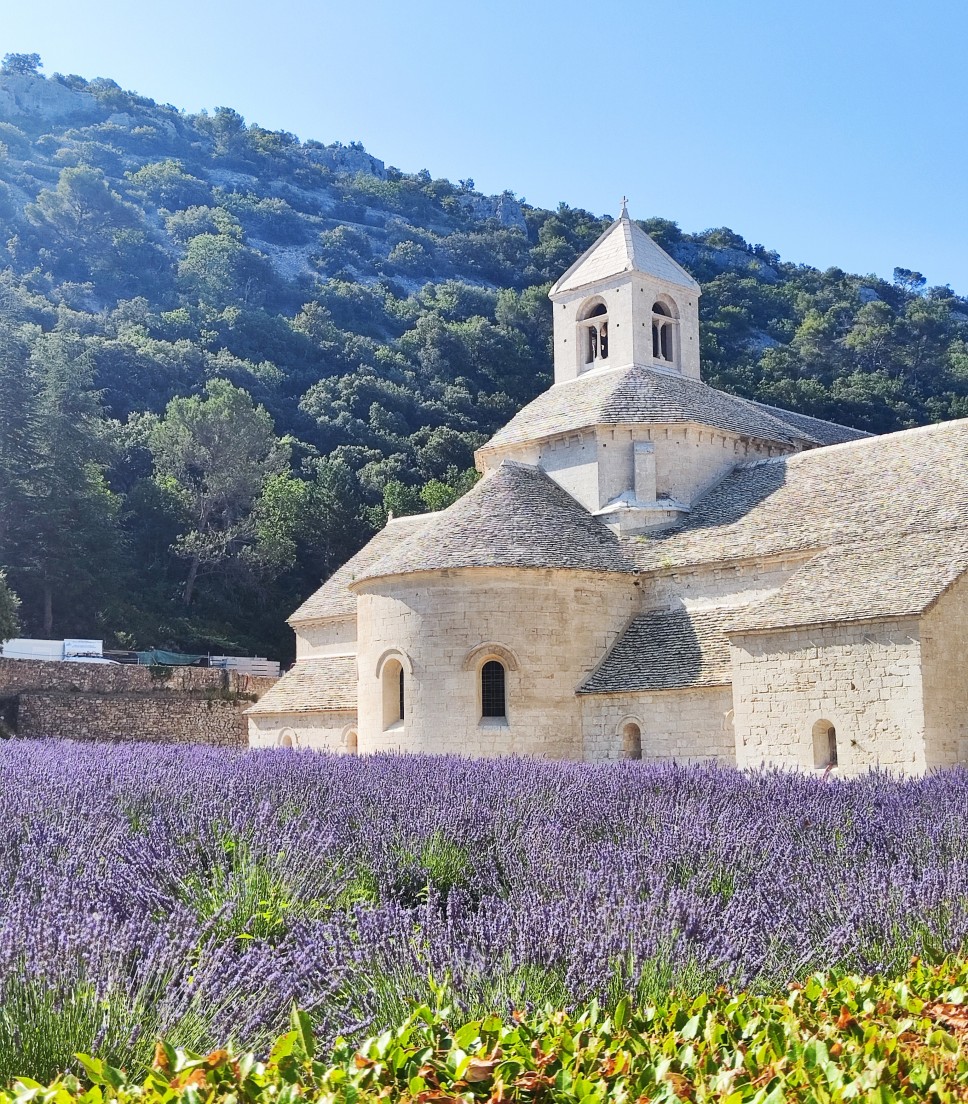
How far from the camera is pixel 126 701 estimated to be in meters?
29.7

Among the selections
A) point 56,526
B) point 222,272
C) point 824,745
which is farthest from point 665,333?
point 222,272

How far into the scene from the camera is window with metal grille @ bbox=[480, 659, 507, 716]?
21734 millimetres

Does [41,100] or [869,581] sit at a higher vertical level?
[41,100]

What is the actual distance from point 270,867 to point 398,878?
84 centimetres

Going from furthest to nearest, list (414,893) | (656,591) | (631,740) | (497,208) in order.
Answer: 1. (497,208)
2. (656,591)
3. (631,740)
4. (414,893)

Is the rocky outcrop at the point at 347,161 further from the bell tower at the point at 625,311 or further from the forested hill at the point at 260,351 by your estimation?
the bell tower at the point at 625,311

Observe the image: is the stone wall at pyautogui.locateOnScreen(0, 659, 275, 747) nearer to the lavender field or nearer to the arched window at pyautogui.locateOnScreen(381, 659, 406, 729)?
the arched window at pyautogui.locateOnScreen(381, 659, 406, 729)

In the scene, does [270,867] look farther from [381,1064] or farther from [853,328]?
[853,328]

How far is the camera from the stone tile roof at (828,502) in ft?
66.1

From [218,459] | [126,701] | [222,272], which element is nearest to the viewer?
[126,701]

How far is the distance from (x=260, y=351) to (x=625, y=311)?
2048 inches

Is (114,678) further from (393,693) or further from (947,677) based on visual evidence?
(947,677)

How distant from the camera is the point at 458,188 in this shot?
5472 inches

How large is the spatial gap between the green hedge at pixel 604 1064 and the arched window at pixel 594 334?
83.0 ft
